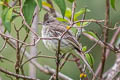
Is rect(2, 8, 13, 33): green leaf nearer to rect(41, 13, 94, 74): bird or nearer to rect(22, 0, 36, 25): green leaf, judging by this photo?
rect(22, 0, 36, 25): green leaf

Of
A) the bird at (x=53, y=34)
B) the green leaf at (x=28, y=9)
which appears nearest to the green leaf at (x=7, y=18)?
the green leaf at (x=28, y=9)

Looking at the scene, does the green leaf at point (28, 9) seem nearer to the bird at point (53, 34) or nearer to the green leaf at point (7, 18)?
the green leaf at point (7, 18)

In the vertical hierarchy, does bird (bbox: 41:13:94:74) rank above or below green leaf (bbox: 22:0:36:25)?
below

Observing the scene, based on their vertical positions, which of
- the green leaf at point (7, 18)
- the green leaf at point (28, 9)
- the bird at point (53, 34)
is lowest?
the bird at point (53, 34)

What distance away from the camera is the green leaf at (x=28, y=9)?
306 cm

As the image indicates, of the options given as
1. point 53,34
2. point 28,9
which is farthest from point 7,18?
point 53,34

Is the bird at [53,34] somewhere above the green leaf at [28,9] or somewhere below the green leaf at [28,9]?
below

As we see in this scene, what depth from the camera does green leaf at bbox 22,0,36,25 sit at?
10.0ft

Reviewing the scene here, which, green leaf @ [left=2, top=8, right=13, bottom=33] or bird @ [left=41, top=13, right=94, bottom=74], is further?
bird @ [left=41, top=13, right=94, bottom=74]

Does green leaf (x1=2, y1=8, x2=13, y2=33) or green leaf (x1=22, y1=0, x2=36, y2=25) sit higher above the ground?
green leaf (x1=22, y1=0, x2=36, y2=25)

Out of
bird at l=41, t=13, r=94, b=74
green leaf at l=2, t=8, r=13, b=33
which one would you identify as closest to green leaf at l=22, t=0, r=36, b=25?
green leaf at l=2, t=8, r=13, b=33

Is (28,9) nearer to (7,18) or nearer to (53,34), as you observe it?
(7,18)

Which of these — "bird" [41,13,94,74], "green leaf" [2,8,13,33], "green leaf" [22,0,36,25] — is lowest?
"bird" [41,13,94,74]

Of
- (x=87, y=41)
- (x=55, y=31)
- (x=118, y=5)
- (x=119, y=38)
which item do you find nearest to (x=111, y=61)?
(x=87, y=41)
